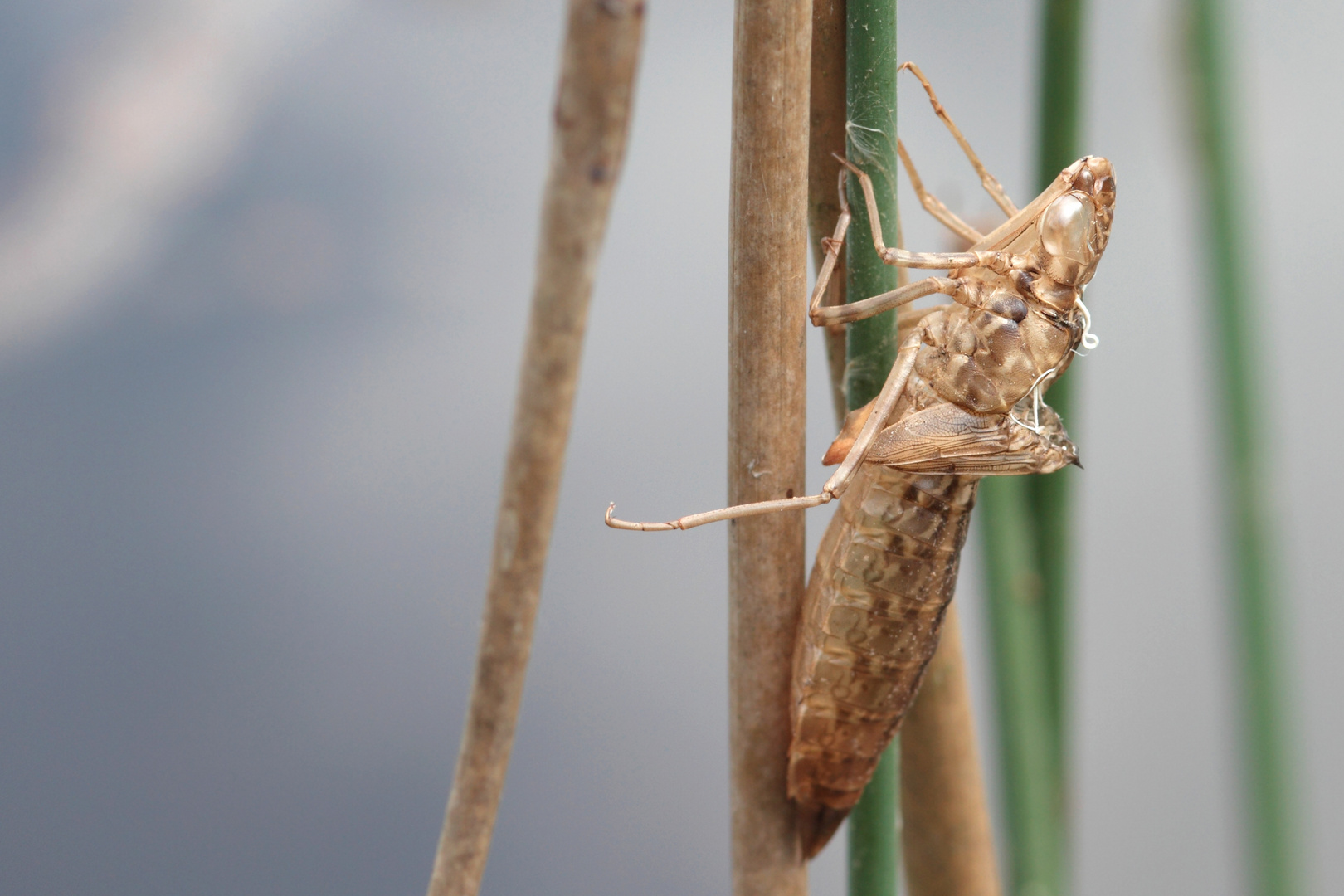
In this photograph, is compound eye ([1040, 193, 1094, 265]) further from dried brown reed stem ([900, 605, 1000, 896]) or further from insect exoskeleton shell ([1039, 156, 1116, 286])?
dried brown reed stem ([900, 605, 1000, 896])

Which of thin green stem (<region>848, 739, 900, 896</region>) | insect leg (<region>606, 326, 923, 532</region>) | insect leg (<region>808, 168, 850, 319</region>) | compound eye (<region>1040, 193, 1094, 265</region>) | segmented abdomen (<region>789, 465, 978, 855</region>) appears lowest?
thin green stem (<region>848, 739, 900, 896</region>)

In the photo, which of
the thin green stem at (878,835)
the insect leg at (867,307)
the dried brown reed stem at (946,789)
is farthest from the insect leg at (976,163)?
the thin green stem at (878,835)

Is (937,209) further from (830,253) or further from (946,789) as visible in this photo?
(946,789)

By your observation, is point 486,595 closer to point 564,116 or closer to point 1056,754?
point 564,116

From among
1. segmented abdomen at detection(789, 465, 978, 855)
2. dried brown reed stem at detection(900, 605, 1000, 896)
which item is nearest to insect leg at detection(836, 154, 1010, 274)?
segmented abdomen at detection(789, 465, 978, 855)

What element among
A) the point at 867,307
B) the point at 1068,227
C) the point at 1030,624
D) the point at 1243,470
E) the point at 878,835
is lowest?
the point at 878,835

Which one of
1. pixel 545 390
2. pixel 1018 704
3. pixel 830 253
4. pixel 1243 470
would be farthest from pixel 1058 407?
pixel 545 390
